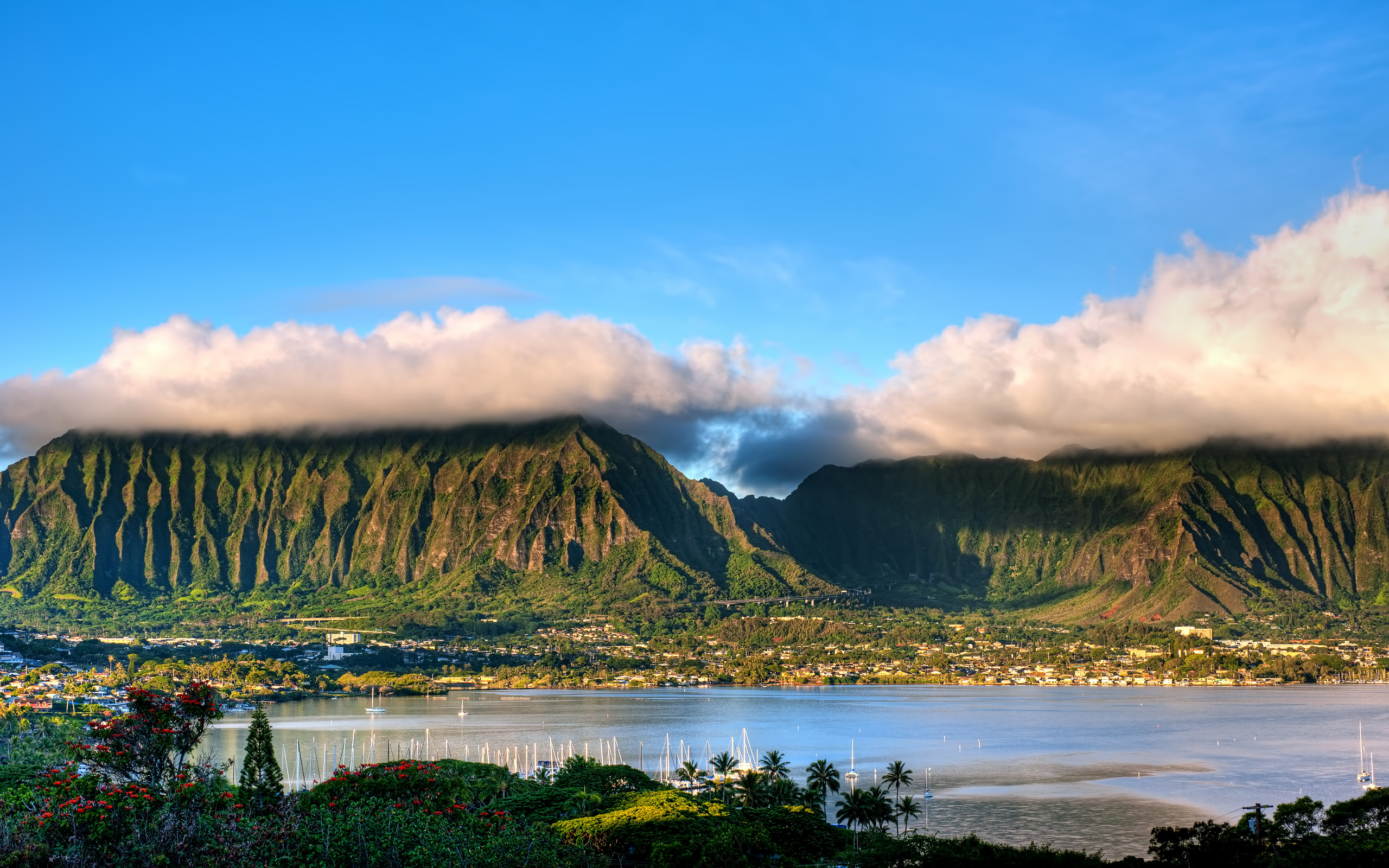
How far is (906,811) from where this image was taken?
277ft

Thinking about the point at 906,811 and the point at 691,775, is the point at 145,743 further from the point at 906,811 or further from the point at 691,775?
the point at 691,775

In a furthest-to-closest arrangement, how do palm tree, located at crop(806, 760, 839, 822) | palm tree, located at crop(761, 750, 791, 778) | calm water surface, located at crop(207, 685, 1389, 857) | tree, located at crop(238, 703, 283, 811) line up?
calm water surface, located at crop(207, 685, 1389, 857), palm tree, located at crop(761, 750, 791, 778), palm tree, located at crop(806, 760, 839, 822), tree, located at crop(238, 703, 283, 811)

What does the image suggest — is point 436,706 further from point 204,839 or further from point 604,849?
point 204,839

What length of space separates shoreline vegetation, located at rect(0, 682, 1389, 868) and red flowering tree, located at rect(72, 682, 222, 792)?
7 centimetres

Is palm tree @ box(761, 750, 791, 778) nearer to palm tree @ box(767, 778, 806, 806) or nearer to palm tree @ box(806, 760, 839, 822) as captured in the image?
palm tree @ box(806, 760, 839, 822)

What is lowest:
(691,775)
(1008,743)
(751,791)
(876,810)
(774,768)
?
(1008,743)

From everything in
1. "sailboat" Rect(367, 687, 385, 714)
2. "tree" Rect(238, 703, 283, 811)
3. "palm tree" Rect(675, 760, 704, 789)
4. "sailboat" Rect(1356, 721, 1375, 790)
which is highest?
"tree" Rect(238, 703, 283, 811)

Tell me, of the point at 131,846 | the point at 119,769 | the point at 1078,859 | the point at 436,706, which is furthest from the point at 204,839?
the point at 436,706

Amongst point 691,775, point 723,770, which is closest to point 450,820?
point 723,770

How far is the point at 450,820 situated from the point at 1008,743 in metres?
107

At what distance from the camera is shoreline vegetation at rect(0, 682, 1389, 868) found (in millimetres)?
38125

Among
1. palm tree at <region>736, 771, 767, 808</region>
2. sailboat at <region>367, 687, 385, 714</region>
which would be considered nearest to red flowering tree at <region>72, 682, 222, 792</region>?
palm tree at <region>736, 771, 767, 808</region>

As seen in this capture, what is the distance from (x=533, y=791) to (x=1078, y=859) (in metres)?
34.1

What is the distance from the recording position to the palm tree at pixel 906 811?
8456 centimetres
